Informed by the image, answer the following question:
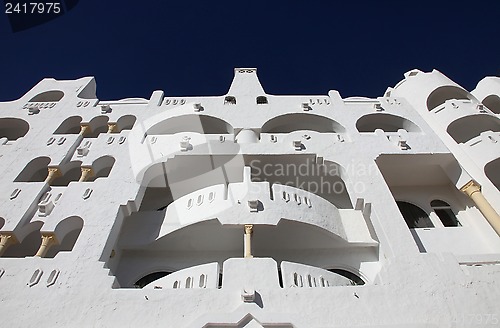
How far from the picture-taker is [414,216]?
17.5m

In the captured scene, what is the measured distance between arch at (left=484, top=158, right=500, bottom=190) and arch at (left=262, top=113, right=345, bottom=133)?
660cm

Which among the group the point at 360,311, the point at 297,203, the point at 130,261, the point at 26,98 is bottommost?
the point at 360,311

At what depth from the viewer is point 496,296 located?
1046cm

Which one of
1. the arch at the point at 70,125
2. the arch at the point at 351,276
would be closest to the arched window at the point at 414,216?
the arch at the point at 351,276

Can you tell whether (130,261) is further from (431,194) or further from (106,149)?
(431,194)

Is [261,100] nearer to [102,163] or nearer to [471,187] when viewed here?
[102,163]

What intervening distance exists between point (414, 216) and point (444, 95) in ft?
25.3

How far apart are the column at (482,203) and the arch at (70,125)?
18845 mm

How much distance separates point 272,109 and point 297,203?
779 centimetres

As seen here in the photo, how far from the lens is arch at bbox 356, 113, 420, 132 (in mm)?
20141

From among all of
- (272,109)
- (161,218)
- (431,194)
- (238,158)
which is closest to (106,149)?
(161,218)

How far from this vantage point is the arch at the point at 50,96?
945 inches

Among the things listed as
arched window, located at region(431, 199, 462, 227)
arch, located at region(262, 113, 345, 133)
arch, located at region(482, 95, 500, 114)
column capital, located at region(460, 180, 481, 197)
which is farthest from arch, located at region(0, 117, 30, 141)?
arch, located at region(482, 95, 500, 114)

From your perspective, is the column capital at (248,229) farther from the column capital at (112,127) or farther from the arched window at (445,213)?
the column capital at (112,127)
